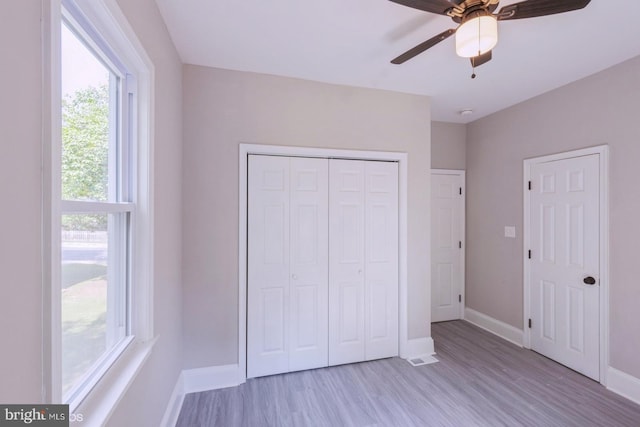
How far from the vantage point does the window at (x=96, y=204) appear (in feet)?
2.53

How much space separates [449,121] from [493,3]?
8.62 feet

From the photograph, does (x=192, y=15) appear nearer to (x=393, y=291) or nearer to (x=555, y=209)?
(x=393, y=291)

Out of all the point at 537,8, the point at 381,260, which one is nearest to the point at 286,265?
the point at 381,260

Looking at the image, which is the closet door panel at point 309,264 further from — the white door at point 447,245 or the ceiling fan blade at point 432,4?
the white door at point 447,245

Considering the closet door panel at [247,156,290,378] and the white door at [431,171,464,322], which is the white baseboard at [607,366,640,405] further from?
the closet door panel at [247,156,290,378]

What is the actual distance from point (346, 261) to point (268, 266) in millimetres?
773

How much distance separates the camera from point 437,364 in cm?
277

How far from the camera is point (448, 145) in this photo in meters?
3.89

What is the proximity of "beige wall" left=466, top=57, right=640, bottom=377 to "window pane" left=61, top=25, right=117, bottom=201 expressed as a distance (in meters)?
3.64

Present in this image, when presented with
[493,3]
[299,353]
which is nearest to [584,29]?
[493,3]

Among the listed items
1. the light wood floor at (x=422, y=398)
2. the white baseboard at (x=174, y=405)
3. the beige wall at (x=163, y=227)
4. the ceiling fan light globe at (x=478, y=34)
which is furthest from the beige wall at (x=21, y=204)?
the light wood floor at (x=422, y=398)

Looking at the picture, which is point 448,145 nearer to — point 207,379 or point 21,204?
point 207,379

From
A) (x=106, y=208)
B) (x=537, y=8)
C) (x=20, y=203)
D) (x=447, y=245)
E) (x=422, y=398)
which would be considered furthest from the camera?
(x=447, y=245)

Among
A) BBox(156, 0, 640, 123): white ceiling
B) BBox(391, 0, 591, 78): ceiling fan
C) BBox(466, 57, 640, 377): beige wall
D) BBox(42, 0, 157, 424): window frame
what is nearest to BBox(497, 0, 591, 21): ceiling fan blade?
BBox(391, 0, 591, 78): ceiling fan
